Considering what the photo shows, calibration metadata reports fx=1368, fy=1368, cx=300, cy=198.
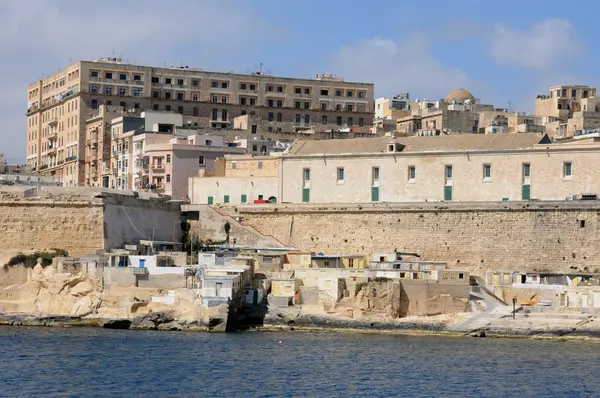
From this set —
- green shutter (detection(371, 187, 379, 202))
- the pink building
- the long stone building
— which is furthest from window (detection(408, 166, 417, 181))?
the pink building

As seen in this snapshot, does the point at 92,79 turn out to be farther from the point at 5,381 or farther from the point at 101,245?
the point at 5,381

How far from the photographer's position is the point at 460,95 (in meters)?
103

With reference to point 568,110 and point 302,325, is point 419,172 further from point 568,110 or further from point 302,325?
point 568,110

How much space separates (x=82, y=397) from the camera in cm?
3669

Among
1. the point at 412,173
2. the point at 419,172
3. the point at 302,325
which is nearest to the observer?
the point at 302,325

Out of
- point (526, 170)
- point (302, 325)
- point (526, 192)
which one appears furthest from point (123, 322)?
point (526, 170)

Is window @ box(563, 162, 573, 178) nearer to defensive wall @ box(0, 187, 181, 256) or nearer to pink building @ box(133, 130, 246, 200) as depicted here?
pink building @ box(133, 130, 246, 200)

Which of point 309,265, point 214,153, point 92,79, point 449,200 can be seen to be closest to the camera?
point 309,265

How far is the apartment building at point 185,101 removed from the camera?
79500 millimetres

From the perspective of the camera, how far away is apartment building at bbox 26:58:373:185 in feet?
261

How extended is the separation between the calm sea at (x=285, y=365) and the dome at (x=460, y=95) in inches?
2155

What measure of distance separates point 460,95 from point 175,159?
39.6 meters

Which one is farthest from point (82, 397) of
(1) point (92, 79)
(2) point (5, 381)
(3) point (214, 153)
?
(1) point (92, 79)

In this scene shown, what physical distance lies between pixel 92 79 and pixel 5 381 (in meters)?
42.4
